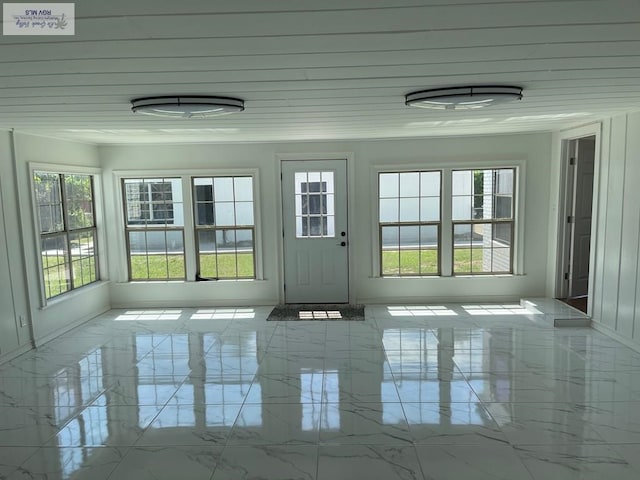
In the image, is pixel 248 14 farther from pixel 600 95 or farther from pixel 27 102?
pixel 600 95

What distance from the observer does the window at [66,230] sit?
5191 millimetres

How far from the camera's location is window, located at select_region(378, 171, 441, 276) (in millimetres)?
6258

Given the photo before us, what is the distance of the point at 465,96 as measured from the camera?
3139 mm

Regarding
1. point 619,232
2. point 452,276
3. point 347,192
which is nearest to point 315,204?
point 347,192

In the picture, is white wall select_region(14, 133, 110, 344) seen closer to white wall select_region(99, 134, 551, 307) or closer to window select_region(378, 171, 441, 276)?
white wall select_region(99, 134, 551, 307)

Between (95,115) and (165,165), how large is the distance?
235cm

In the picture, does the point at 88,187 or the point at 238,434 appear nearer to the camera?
the point at 238,434

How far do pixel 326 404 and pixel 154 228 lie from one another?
4095 mm

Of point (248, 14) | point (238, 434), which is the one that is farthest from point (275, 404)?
point (248, 14)

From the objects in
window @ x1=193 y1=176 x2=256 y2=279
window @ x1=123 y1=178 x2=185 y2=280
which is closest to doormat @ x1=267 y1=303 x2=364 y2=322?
window @ x1=193 y1=176 x2=256 y2=279

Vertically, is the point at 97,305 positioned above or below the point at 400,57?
below

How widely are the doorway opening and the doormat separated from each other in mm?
2767

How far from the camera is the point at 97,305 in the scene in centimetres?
609

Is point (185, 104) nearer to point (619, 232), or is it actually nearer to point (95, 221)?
point (95, 221)
